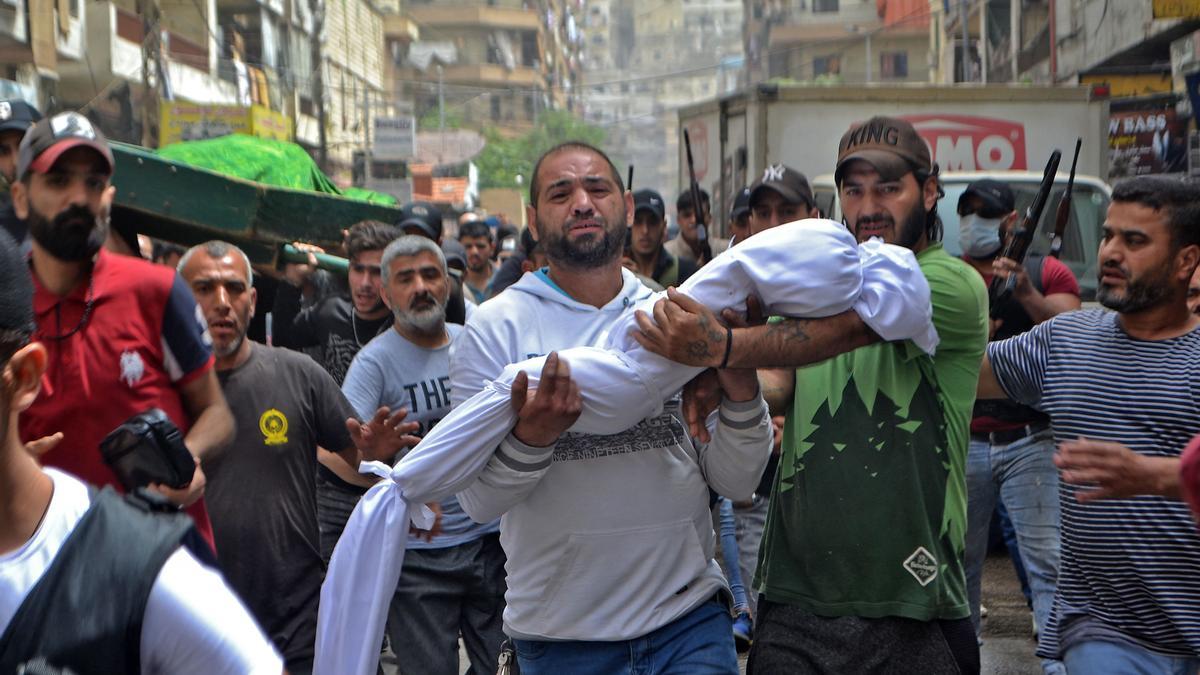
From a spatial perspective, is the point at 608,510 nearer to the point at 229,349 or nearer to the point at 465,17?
the point at 229,349

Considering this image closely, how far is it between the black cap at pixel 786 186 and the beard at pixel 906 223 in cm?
190

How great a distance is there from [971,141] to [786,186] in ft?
23.6

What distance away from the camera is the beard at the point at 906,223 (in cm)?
398

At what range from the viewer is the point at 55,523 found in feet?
6.72

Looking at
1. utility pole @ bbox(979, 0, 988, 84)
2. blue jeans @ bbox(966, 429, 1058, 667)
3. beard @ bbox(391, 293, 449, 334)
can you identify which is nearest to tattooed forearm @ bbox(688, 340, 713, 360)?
beard @ bbox(391, 293, 449, 334)

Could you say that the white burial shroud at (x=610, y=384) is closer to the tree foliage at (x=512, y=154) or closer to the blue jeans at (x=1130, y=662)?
the blue jeans at (x=1130, y=662)

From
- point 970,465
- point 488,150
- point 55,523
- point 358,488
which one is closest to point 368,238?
point 358,488

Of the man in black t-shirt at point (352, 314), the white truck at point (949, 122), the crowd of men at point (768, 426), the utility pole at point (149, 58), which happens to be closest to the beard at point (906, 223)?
the crowd of men at point (768, 426)

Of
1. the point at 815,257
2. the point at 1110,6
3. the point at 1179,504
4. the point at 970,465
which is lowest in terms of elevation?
the point at 970,465

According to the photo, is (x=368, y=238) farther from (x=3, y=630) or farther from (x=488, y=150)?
(x=488, y=150)

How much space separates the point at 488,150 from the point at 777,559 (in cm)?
8779

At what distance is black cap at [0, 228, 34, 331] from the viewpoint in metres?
2.07

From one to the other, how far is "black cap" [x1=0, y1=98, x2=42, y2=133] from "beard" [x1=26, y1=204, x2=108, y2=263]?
81.8 inches

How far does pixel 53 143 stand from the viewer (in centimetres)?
373
